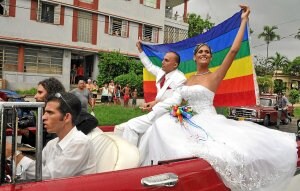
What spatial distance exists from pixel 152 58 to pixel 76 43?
19.4 metres

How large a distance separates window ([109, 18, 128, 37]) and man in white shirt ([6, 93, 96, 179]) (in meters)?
24.7

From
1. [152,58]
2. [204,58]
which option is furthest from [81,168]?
[152,58]

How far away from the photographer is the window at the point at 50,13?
2333 centimetres

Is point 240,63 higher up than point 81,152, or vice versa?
point 240,63

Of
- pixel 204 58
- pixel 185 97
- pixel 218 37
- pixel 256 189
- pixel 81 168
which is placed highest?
pixel 218 37

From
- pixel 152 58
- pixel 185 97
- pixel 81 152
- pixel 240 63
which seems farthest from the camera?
pixel 152 58

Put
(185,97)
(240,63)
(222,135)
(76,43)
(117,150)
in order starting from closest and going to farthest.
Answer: (117,150), (222,135), (185,97), (240,63), (76,43)

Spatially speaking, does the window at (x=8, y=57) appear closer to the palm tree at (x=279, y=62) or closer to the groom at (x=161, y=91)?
the groom at (x=161, y=91)

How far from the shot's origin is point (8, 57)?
72.1 feet

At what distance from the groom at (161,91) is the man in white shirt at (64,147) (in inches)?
52.3

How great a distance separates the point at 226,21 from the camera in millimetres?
4965

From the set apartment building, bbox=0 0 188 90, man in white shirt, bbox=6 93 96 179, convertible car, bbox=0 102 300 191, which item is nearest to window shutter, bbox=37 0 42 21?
apartment building, bbox=0 0 188 90

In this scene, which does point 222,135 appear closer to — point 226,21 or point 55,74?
point 226,21

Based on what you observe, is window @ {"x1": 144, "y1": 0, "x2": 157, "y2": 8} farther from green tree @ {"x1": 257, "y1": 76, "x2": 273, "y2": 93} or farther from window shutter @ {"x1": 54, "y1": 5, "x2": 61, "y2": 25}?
green tree @ {"x1": 257, "y1": 76, "x2": 273, "y2": 93}
